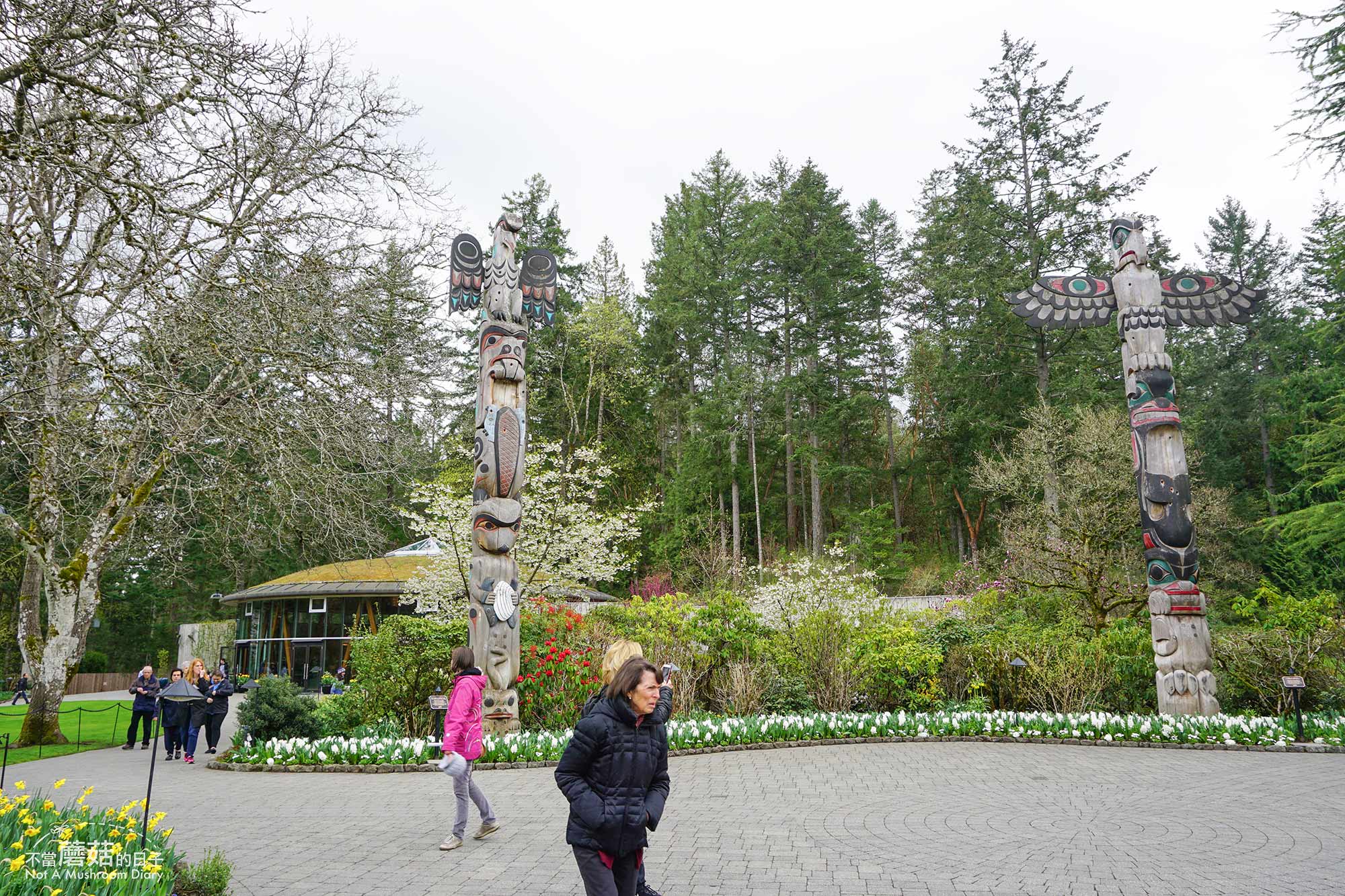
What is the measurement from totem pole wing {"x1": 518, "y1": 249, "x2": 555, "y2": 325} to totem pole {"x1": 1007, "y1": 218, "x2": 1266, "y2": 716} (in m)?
8.09

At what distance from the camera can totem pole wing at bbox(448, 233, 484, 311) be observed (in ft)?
41.0

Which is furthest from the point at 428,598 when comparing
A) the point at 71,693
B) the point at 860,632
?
the point at 71,693

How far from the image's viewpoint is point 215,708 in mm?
13508

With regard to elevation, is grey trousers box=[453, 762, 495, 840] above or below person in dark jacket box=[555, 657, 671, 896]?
below

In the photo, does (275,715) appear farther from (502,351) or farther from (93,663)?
(93,663)

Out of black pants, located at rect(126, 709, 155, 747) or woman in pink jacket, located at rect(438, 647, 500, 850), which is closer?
woman in pink jacket, located at rect(438, 647, 500, 850)

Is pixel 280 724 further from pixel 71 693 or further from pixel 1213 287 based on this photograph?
pixel 71 693

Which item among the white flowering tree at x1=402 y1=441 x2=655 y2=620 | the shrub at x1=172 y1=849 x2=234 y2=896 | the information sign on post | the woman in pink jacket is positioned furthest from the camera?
the white flowering tree at x1=402 y1=441 x2=655 y2=620

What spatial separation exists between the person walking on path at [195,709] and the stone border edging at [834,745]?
68 centimetres

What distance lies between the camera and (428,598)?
22.7m

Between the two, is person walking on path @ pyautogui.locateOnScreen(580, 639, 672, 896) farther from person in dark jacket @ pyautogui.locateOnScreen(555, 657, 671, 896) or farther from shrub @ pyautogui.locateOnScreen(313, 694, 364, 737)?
shrub @ pyautogui.locateOnScreen(313, 694, 364, 737)

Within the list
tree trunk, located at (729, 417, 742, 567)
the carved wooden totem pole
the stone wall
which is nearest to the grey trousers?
the carved wooden totem pole

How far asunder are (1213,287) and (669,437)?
2936 centimetres

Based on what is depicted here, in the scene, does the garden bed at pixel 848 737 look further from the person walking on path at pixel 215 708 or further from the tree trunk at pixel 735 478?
the tree trunk at pixel 735 478
